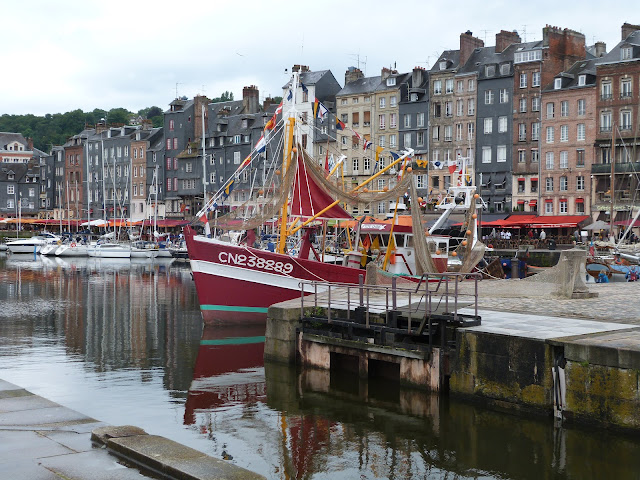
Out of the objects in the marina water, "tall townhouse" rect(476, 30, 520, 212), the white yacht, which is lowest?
the marina water

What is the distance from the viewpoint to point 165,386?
2016 centimetres

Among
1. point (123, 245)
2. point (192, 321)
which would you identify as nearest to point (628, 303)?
point (192, 321)

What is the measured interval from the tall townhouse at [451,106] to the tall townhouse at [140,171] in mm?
47280

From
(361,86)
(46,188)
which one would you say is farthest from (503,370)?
(46,188)

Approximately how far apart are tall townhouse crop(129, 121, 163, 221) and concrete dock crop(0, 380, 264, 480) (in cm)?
10141

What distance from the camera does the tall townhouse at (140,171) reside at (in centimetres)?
11431

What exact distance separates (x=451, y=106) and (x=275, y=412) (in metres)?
63.5

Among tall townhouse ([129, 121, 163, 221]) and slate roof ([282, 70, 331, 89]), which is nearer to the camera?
slate roof ([282, 70, 331, 89])

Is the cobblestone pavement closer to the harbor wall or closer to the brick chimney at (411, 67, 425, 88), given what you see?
the harbor wall

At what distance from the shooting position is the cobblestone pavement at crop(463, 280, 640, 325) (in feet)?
65.9

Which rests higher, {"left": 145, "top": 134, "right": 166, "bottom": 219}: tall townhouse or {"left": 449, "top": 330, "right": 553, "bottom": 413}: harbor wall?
{"left": 145, "top": 134, "right": 166, "bottom": 219}: tall townhouse

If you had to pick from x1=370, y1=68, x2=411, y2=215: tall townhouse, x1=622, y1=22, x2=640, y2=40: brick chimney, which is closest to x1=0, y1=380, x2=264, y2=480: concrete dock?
x1=622, y1=22, x2=640, y2=40: brick chimney

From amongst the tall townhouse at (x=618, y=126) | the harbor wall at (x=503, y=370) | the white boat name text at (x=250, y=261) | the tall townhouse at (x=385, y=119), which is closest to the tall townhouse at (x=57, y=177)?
the tall townhouse at (x=385, y=119)

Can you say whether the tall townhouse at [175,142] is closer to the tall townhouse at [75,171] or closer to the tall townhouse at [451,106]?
the tall townhouse at [75,171]
